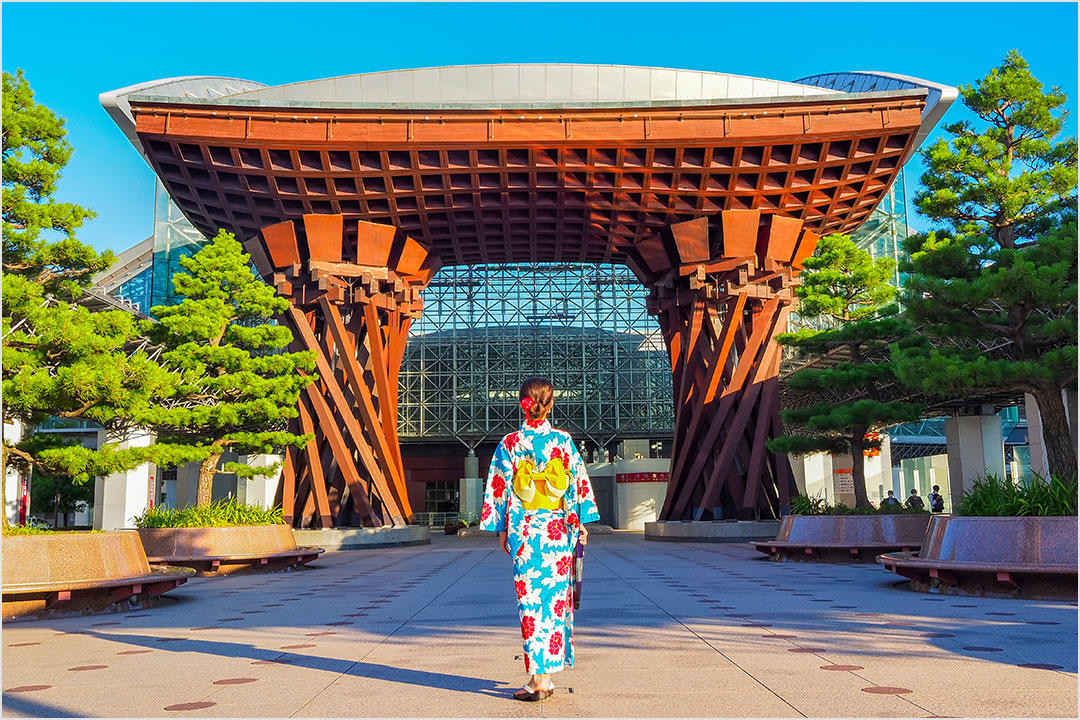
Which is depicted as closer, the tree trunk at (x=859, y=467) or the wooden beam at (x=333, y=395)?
the tree trunk at (x=859, y=467)

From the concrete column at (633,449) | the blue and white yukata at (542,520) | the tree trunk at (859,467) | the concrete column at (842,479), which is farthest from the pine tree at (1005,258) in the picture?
the concrete column at (633,449)

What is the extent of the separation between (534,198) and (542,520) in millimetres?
18265

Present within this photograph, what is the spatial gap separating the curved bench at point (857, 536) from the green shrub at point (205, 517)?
8.21 meters

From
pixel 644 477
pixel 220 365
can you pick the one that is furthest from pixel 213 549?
pixel 644 477

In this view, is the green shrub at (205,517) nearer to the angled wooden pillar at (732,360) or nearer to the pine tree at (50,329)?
the pine tree at (50,329)

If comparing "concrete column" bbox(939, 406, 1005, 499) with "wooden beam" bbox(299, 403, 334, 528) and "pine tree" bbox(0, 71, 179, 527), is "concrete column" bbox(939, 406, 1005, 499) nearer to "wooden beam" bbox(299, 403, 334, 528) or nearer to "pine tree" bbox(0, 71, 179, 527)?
"wooden beam" bbox(299, 403, 334, 528)

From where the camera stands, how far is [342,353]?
22.0 m

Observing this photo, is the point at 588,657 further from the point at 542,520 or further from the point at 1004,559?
the point at 1004,559

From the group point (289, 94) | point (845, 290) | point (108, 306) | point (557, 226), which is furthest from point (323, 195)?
point (845, 290)

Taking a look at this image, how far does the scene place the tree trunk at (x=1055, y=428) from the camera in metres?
9.80

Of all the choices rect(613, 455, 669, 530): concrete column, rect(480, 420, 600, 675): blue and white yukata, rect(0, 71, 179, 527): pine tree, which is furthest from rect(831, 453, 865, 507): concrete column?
rect(480, 420, 600, 675): blue and white yukata

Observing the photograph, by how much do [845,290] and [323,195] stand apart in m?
12.0

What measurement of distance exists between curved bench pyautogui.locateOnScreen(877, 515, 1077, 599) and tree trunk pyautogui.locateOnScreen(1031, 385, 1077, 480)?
88.3 inches

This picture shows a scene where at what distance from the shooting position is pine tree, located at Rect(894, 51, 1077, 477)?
31.5 ft
